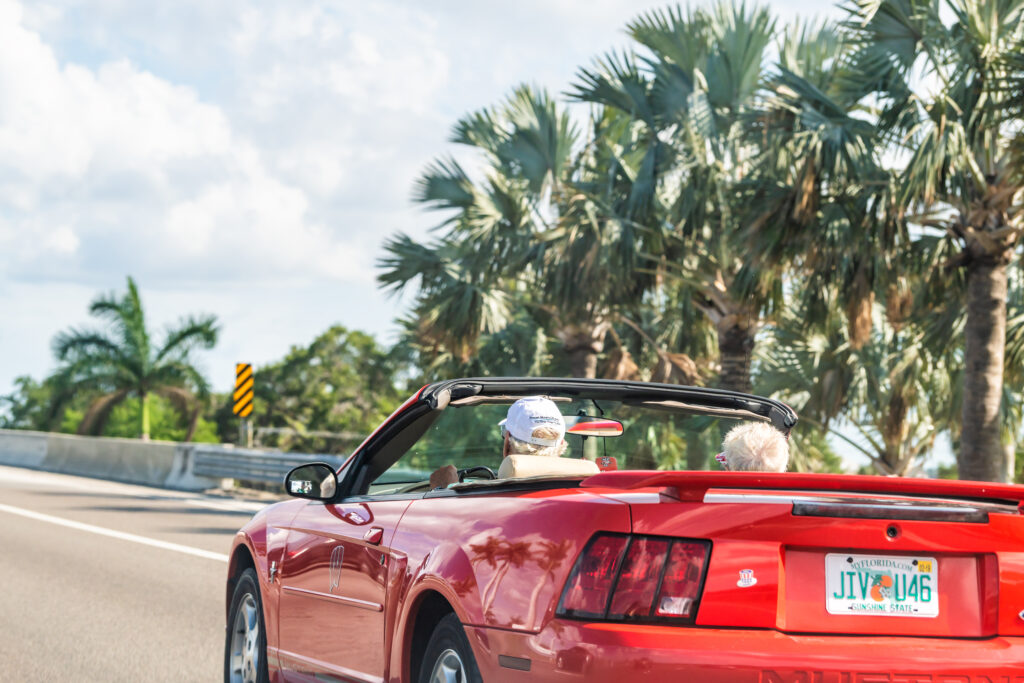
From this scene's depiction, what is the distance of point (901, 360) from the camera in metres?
21.0

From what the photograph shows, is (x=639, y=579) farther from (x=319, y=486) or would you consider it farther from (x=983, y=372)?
(x=983, y=372)

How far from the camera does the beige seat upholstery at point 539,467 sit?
4.22m

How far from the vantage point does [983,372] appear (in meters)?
13.8

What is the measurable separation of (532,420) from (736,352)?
15.1 metres

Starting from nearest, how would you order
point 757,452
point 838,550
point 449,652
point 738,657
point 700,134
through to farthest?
point 738,657, point 838,550, point 449,652, point 757,452, point 700,134

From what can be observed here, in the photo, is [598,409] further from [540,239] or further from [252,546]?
[540,239]

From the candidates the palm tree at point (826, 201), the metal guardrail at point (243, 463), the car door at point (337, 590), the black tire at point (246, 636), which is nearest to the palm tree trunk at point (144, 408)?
the metal guardrail at point (243, 463)

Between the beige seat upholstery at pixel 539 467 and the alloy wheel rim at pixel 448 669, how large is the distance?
0.61 meters

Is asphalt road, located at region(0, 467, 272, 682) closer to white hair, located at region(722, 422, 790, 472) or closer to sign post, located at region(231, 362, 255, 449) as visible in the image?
white hair, located at region(722, 422, 790, 472)

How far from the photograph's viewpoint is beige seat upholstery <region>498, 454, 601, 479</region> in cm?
422

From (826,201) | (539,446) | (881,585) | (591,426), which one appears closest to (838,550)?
(881,585)

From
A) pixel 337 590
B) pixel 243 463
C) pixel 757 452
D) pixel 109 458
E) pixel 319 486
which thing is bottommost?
pixel 337 590

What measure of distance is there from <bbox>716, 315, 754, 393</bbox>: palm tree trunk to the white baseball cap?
585 inches

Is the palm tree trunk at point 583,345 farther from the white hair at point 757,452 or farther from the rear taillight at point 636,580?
the rear taillight at point 636,580
